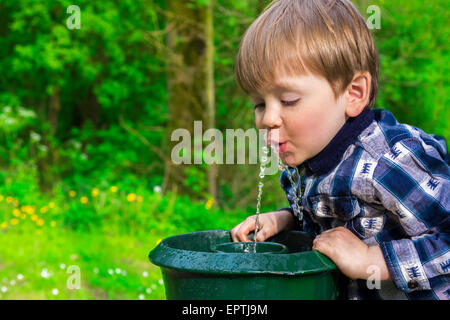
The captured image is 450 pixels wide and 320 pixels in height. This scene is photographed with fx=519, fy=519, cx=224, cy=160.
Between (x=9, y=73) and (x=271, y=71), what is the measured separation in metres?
8.54

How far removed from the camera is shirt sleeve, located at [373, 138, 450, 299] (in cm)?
150

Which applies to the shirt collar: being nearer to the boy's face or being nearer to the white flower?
the boy's face

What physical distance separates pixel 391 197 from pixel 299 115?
0.37m

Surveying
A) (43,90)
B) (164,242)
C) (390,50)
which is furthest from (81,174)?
(164,242)

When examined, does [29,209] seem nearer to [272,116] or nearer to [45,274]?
[45,274]

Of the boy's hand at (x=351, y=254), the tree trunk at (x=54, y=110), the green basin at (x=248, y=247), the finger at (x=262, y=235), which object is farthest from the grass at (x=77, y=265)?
the tree trunk at (x=54, y=110)

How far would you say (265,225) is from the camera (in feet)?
6.59

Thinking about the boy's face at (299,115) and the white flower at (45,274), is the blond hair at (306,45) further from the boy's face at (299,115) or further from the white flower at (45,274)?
the white flower at (45,274)

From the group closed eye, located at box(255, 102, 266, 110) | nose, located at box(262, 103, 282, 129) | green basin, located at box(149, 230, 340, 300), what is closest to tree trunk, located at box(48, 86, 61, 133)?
closed eye, located at box(255, 102, 266, 110)

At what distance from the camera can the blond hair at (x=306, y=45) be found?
1620 mm

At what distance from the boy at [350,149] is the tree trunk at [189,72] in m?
3.71

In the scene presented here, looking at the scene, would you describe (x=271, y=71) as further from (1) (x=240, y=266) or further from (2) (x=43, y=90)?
(2) (x=43, y=90)

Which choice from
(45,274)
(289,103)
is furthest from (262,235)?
(45,274)

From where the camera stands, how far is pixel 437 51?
573 cm
